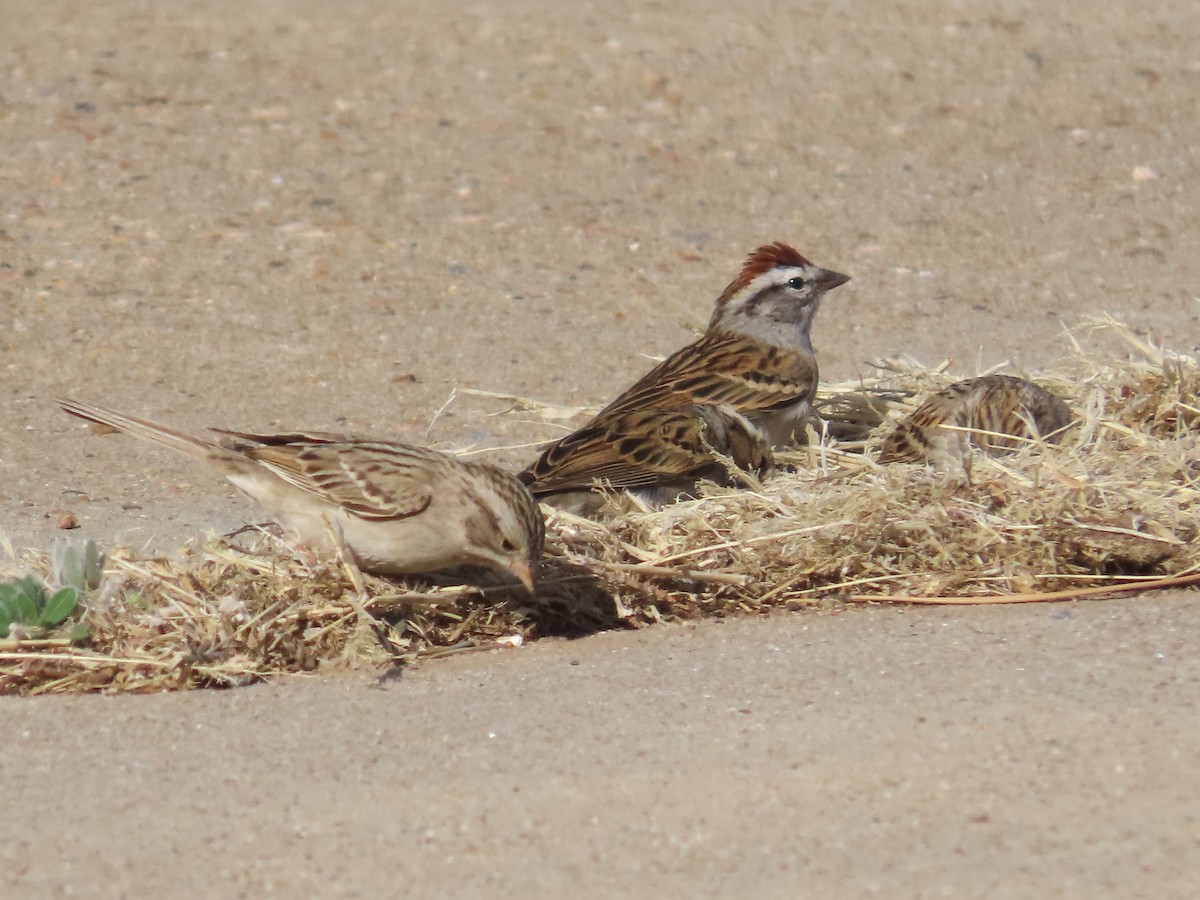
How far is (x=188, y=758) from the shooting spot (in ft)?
15.8

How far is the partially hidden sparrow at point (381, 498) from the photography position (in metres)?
5.75

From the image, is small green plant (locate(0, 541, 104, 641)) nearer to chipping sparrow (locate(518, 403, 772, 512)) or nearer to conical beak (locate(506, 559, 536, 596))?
conical beak (locate(506, 559, 536, 596))

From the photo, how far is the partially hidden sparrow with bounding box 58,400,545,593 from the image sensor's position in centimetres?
575

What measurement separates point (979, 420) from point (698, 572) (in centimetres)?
149

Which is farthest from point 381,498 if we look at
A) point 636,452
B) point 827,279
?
point 827,279

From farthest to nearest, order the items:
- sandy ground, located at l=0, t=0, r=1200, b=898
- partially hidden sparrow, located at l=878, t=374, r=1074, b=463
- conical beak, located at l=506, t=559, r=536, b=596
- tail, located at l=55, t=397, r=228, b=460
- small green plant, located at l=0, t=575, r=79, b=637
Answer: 1. partially hidden sparrow, located at l=878, t=374, r=1074, b=463
2. tail, located at l=55, t=397, r=228, b=460
3. conical beak, located at l=506, t=559, r=536, b=596
4. small green plant, located at l=0, t=575, r=79, b=637
5. sandy ground, located at l=0, t=0, r=1200, b=898

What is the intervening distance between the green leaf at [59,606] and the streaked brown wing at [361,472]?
34.2 inches

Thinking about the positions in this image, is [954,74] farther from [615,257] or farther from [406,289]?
[406,289]

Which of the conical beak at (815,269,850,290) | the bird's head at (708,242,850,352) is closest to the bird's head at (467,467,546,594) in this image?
the bird's head at (708,242,850,352)

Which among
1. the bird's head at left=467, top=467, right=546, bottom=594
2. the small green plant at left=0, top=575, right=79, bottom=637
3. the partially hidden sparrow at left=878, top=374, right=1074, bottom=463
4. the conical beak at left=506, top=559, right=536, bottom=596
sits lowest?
the small green plant at left=0, top=575, right=79, bottom=637

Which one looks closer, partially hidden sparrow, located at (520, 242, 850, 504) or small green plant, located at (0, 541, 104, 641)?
small green plant, located at (0, 541, 104, 641)

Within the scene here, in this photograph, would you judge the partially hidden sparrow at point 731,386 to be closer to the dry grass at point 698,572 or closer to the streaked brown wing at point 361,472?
the dry grass at point 698,572

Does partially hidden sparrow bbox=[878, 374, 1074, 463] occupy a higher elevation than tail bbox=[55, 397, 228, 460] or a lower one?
higher

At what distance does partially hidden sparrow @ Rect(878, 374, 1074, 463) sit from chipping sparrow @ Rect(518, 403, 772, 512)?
21.2 inches
